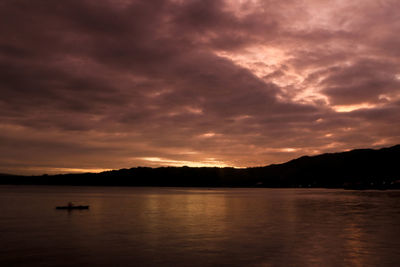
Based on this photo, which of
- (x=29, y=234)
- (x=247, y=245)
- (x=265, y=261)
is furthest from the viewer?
(x=29, y=234)

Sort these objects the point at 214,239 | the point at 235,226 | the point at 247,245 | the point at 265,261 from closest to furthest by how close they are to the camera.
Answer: the point at 265,261 → the point at 247,245 → the point at 214,239 → the point at 235,226

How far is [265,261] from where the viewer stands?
34.5 m

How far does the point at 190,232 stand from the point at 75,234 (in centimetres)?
1677

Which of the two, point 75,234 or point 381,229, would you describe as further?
point 381,229

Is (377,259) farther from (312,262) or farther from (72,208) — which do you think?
(72,208)

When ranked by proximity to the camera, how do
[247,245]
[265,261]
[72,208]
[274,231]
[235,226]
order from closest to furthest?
[265,261] < [247,245] < [274,231] < [235,226] < [72,208]

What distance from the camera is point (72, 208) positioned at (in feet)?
327

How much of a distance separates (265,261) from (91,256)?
1748 centimetres

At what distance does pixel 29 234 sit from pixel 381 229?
2117 inches

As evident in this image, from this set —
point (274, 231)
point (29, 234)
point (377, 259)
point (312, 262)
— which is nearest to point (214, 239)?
point (274, 231)

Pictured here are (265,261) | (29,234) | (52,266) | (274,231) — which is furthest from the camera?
(274,231)

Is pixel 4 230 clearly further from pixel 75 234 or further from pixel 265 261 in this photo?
pixel 265 261

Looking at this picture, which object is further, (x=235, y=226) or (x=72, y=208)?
(x=72, y=208)

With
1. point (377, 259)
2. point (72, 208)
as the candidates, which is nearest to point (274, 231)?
point (377, 259)
